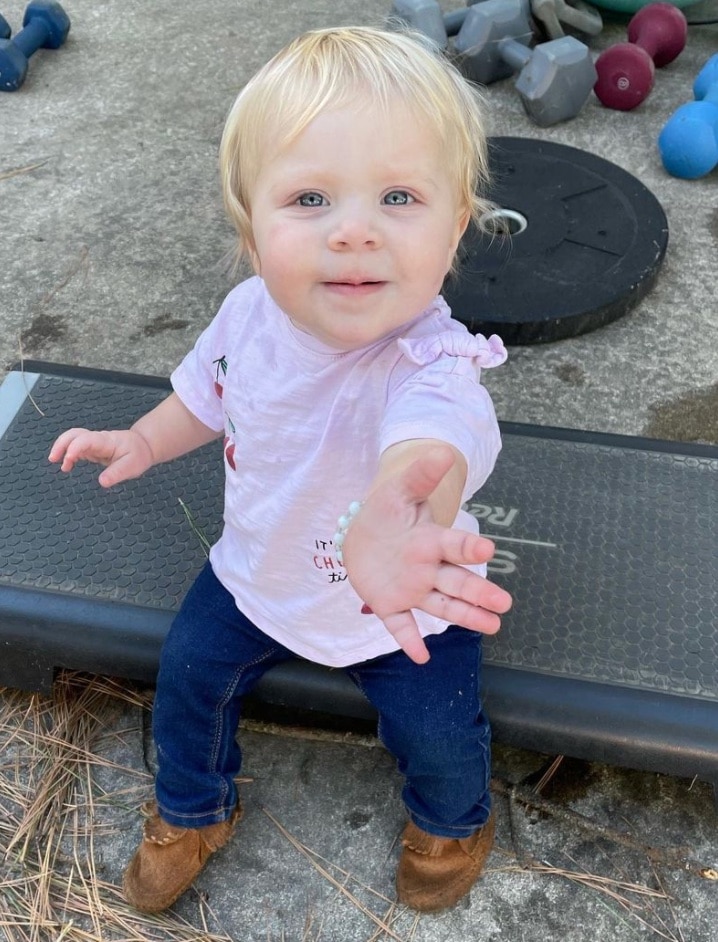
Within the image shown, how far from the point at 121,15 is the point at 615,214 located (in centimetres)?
203

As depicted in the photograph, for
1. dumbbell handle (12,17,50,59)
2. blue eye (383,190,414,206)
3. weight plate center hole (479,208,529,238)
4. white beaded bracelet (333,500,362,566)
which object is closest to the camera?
white beaded bracelet (333,500,362,566)

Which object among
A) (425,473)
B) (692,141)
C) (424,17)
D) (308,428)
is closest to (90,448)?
(308,428)

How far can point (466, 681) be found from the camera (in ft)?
4.13

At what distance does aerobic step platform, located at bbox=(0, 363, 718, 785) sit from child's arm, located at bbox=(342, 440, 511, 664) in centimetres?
50

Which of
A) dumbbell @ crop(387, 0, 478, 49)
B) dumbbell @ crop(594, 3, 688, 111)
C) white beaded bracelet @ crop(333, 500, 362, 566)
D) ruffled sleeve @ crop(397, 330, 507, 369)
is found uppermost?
ruffled sleeve @ crop(397, 330, 507, 369)

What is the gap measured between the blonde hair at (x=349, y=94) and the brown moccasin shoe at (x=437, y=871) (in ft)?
2.60

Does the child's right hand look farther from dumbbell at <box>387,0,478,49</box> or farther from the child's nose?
dumbbell at <box>387,0,478,49</box>

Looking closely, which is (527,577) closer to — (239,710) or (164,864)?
(239,710)

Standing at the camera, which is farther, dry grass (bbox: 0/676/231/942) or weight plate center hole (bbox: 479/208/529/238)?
weight plate center hole (bbox: 479/208/529/238)

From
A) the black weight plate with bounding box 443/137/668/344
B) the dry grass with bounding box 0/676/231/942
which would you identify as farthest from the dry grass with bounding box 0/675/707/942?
the black weight plate with bounding box 443/137/668/344

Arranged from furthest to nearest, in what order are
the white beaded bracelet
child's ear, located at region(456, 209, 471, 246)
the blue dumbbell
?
1. the blue dumbbell
2. child's ear, located at region(456, 209, 471, 246)
3. the white beaded bracelet

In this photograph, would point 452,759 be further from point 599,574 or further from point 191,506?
point 191,506

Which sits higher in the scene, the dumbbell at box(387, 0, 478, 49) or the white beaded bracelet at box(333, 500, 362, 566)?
the white beaded bracelet at box(333, 500, 362, 566)

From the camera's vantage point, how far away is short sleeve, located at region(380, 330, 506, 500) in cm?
99
